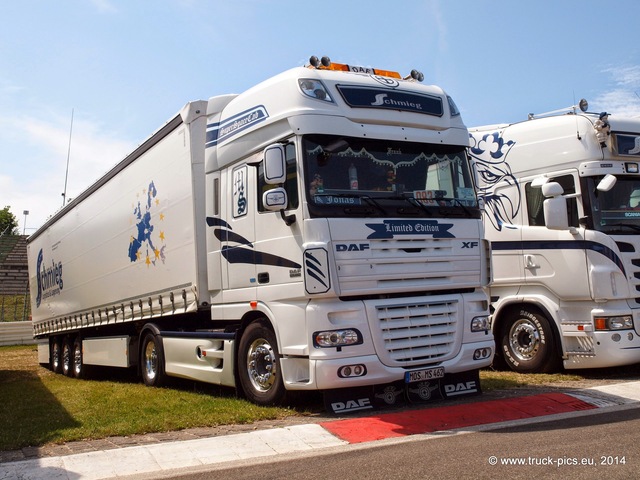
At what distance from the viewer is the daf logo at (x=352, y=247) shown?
7602 mm

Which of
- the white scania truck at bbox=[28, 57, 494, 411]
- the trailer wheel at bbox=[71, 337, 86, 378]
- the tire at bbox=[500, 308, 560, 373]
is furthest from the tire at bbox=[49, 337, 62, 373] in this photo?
the tire at bbox=[500, 308, 560, 373]

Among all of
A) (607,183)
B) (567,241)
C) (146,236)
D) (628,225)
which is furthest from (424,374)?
(146,236)

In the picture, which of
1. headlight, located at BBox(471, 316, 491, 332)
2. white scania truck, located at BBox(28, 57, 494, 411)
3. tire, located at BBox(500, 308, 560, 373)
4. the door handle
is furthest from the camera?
the door handle

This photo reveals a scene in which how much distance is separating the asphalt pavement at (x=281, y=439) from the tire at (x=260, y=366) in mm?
855

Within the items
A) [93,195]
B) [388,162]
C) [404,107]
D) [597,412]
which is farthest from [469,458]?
[93,195]

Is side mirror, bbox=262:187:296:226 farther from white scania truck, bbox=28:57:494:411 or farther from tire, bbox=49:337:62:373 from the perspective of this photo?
tire, bbox=49:337:62:373

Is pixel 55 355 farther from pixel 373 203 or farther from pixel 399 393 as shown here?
pixel 373 203

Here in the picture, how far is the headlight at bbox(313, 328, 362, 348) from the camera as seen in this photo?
7.51 m

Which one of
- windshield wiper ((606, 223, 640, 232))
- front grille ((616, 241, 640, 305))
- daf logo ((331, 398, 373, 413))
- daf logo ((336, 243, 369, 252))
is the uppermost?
windshield wiper ((606, 223, 640, 232))

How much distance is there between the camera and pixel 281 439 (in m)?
6.67

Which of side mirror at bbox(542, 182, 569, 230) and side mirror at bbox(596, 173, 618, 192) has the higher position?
side mirror at bbox(596, 173, 618, 192)

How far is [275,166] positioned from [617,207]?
5344mm

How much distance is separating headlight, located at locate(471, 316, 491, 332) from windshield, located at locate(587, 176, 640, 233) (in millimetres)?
2554

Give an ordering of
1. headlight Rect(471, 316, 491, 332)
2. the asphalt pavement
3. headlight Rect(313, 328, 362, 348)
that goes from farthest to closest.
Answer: headlight Rect(471, 316, 491, 332) → headlight Rect(313, 328, 362, 348) → the asphalt pavement
